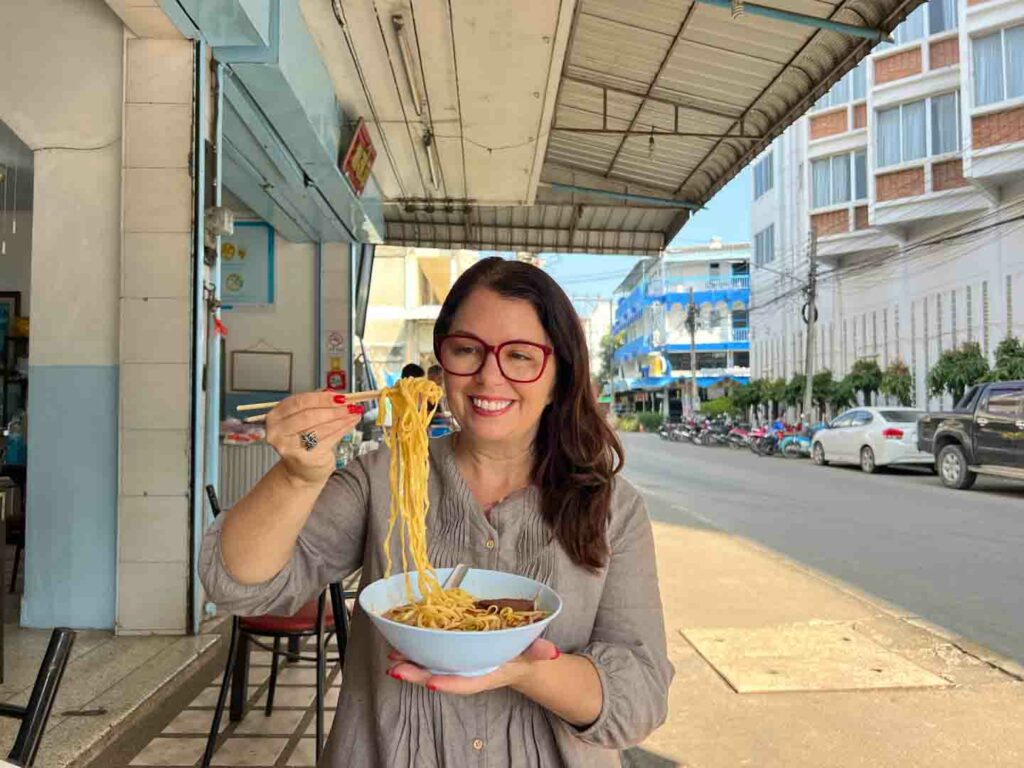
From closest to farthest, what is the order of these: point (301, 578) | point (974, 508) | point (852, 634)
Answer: point (301, 578) → point (852, 634) → point (974, 508)

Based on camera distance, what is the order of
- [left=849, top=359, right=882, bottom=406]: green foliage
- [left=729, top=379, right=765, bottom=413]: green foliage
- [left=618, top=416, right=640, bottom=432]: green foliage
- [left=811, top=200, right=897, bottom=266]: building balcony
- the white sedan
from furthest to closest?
[left=618, top=416, right=640, bottom=432]: green foliage < [left=729, top=379, right=765, bottom=413]: green foliage < [left=811, top=200, right=897, bottom=266]: building balcony < [left=849, top=359, right=882, bottom=406]: green foliage < the white sedan

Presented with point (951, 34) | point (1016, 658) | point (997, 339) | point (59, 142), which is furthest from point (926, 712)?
point (951, 34)

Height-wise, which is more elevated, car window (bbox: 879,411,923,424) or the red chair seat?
car window (bbox: 879,411,923,424)

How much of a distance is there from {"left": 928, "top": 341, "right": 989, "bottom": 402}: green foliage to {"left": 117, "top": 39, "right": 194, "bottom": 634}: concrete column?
15.7m

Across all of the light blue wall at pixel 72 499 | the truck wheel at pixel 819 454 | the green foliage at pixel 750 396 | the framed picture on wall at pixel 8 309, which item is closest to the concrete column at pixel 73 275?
the light blue wall at pixel 72 499

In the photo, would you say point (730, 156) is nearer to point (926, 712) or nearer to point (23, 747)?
point (926, 712)

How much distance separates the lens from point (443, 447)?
157 cm

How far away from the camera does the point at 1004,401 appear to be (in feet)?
35.3

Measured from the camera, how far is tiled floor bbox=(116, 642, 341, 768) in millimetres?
2926

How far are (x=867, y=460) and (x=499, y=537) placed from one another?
1520 centimetres

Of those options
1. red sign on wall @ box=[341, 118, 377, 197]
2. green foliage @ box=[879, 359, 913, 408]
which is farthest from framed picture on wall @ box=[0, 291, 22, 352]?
green foliage @ box=[879, 359, 913, 408]

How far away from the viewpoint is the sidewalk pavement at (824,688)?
3068 millimetres

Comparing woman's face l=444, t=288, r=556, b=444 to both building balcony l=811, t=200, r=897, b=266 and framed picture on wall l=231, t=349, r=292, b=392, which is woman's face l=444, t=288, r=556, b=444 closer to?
framed picture on wall l=231, t=349, r=292, b=392

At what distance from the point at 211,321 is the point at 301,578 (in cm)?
317
